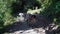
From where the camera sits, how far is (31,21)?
39.3 feet

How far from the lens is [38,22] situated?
38.2 ft

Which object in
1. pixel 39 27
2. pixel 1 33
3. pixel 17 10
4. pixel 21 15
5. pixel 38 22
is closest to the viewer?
pixel 1 33

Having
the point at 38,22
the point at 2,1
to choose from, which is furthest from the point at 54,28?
the point at 2,1

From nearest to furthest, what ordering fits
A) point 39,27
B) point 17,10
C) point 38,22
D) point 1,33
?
point 1,33 < point 39,27 < point 38,22 < point 17,10

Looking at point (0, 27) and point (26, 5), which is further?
point (26, 5)

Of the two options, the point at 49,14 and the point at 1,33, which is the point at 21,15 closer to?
the point at 49,14

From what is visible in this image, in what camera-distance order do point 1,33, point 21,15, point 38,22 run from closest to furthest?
point 1,33
point 38,22
point 21,15

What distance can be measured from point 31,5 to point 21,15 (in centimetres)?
232

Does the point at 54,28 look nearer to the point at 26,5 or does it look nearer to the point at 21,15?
the point at 21,15

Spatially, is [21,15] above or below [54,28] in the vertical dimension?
above

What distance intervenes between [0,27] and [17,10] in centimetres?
552

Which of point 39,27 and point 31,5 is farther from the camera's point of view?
point 31,5

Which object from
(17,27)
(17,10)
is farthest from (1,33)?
(17,10)

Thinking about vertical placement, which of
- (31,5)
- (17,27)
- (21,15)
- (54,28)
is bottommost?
(54,28)
